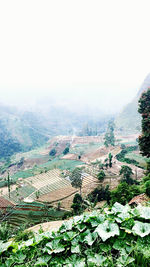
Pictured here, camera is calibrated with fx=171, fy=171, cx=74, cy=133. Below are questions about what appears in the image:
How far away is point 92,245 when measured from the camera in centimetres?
199

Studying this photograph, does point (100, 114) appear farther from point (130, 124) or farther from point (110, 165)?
point (110, 165)

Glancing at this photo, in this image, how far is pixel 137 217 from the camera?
2186 millimetres

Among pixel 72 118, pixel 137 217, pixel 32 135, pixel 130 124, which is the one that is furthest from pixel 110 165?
pixel 72 118

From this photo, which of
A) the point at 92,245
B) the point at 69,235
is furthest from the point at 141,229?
the point at 69,235

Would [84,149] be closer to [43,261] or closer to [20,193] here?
[20,193]

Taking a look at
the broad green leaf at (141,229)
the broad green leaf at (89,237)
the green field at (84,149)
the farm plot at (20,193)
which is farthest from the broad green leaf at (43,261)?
the green field at (84,149)

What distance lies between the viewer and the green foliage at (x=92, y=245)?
176 cm

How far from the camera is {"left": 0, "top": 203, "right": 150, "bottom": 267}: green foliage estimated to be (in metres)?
1.76

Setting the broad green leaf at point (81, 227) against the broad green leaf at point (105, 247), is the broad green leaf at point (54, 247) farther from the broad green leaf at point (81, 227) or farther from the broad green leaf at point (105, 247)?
the broad green leaf at point (105, 247)

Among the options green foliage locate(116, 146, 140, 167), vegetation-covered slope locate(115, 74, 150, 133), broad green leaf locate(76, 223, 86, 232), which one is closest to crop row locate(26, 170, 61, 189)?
green foliage locate(116, 146, 140, 167)

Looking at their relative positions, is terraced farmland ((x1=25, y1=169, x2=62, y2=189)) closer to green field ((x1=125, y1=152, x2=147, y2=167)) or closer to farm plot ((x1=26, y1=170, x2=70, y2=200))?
farm plot ((x1=26, y1=170, x2=70, y2=200))

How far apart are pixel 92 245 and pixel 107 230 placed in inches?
9.5

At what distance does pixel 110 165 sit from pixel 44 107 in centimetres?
16627

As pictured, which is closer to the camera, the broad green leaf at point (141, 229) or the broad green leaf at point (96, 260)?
the broad green leaf at point (96, 260)
